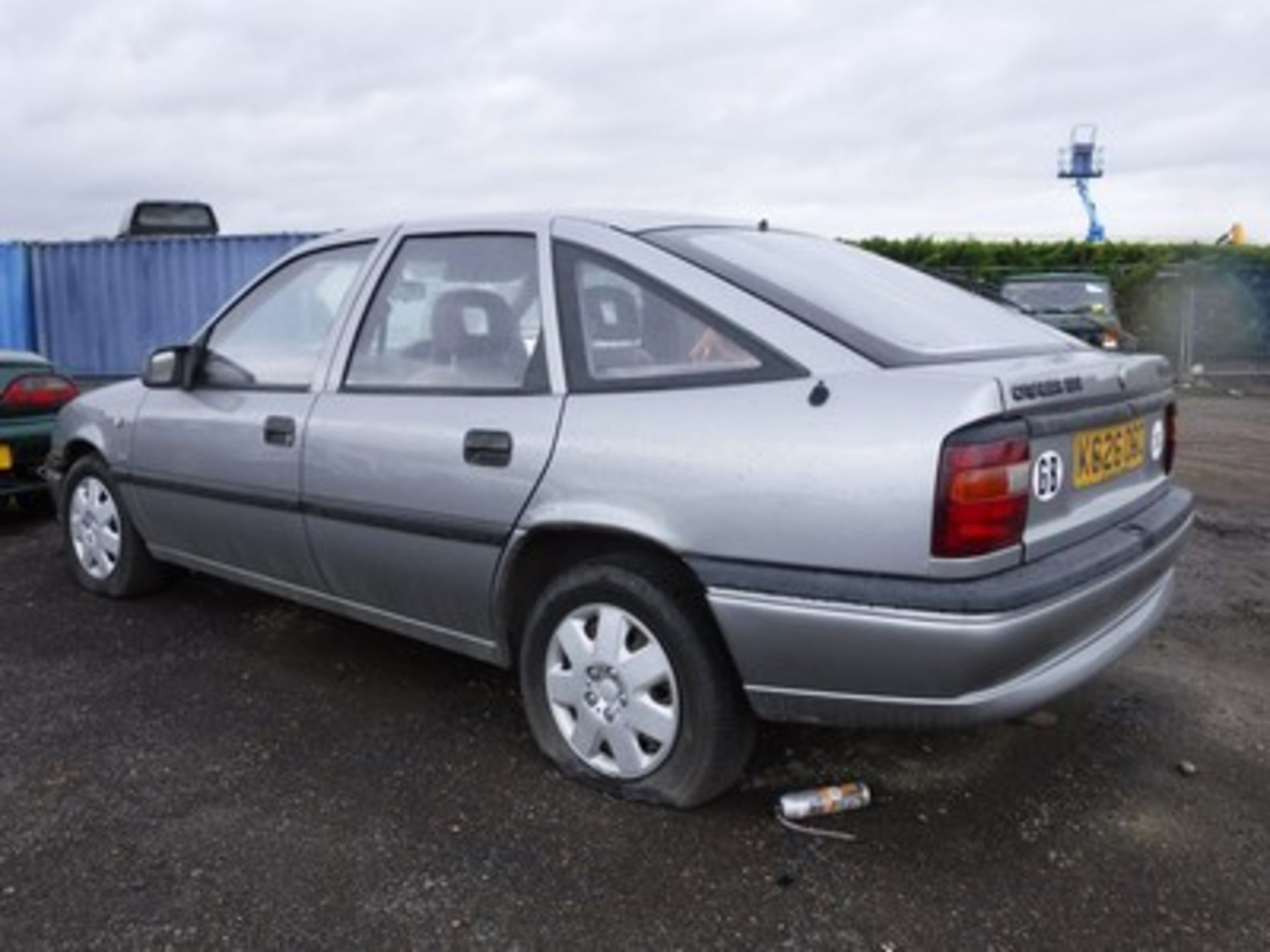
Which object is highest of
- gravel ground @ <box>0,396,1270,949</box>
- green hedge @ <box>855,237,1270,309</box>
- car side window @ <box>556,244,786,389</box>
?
green hedge @ <box>855,237,1270,309</box>

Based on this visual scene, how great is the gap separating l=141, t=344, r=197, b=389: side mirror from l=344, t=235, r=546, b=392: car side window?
0.92m

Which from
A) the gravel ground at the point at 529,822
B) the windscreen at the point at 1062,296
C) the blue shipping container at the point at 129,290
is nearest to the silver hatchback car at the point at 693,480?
the gravel ground at the point at 529,822

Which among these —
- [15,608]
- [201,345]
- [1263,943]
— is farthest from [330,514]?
[1263,943]

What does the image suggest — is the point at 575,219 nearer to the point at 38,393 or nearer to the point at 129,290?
the point at 38,393

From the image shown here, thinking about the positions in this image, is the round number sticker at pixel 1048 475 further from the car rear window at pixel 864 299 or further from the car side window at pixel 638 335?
the car side window at pixel 638 335

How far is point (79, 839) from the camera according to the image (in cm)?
286

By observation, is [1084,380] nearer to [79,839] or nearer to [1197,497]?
[79,839]

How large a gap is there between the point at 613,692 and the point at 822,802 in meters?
0.62

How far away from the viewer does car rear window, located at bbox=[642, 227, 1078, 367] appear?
111 inches

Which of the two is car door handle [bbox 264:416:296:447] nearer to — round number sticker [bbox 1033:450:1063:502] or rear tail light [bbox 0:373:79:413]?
round number sticker [bbox 1033:450:1063:502]

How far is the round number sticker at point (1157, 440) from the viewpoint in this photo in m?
3.25

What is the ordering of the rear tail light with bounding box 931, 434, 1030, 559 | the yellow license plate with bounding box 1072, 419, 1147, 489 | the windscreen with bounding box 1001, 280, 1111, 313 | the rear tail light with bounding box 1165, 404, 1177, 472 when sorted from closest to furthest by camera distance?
the rear tail light with bounding box 931, 434, 1030, 559
the yellow license plate with bounding box 1072, 419, 1147, 489
the rear tail light with bounding box 1165, 404, 1177, 472
the windscreen with bounding box 1001, 280, 1111, 313

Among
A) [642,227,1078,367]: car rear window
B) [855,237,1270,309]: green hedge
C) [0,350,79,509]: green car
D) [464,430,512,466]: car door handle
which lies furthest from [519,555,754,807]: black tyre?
[855,237,1270,309]: green hedge

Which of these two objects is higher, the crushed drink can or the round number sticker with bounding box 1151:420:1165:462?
the round number sticker with bounding box 1151:420:1165:462
